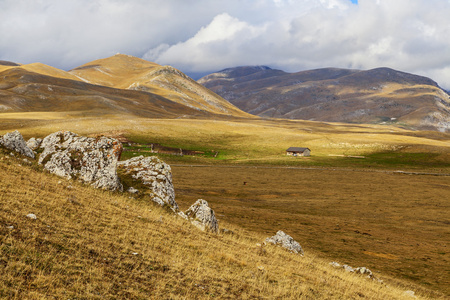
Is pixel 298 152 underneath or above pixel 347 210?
above

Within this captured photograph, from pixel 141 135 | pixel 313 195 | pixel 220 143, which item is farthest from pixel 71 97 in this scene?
pixel 313 195

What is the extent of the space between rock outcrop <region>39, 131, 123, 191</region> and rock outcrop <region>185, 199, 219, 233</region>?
19.9ft

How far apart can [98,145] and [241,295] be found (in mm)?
→ 18266

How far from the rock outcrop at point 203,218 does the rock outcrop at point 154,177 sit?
1648mm

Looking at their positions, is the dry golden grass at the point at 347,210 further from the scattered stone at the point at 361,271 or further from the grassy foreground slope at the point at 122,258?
the grassy foreground slope at the point at 122,258

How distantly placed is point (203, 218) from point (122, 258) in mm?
10672

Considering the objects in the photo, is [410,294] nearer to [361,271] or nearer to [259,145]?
[361,271]

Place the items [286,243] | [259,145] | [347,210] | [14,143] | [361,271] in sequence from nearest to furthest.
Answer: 1. [361,271]
2. [286,243]
3. [14,143]
4. [347,210]
5. [259,145]

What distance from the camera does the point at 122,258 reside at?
13.5m

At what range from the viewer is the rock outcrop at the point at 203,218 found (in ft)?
76.0

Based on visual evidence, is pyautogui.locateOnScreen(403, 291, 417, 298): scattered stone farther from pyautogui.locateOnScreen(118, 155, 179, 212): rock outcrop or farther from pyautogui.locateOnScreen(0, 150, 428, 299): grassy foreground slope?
pyautogui.locateOnScreen(118, 155, 179, 212): rock outcrop

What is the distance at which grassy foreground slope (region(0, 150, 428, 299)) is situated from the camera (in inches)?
434

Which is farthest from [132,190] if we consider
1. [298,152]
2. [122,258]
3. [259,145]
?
[259,145]

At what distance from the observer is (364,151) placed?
117m
